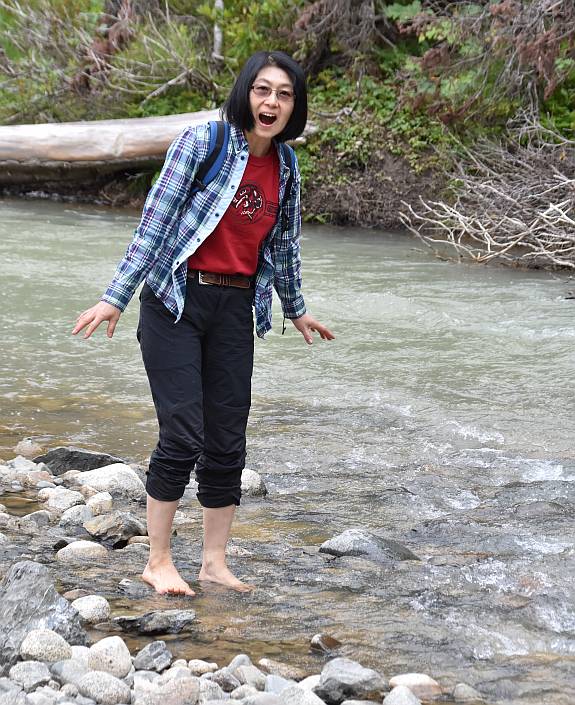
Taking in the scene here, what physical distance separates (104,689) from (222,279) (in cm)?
143

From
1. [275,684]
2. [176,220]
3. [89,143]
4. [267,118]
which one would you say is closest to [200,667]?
[275,684]

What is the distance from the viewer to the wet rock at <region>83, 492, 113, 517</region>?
4284 millimetres

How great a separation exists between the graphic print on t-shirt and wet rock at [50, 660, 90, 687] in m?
1.53

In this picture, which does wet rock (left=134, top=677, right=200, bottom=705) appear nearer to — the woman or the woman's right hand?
the woman

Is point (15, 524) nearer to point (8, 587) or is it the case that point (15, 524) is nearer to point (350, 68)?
point (8, 587)

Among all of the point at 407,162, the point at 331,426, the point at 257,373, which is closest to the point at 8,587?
the point at 331,426

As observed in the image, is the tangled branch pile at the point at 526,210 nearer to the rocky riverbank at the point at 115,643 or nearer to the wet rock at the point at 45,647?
the rocky riverbank at the point at 115,643

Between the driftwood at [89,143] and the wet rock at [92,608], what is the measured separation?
44.0 ft

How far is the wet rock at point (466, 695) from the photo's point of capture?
2.71 metres

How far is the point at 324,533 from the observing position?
4.19 m

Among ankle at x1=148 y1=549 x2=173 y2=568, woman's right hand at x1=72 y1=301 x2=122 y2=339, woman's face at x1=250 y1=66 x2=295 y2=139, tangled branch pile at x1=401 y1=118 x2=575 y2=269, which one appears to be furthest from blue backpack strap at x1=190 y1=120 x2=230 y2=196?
tangled branch pile at x1=401 y1=118 x2=575 y2=269

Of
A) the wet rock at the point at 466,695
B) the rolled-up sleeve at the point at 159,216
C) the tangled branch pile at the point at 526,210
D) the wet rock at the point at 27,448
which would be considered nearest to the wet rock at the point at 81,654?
the wet rock at the point at 466,695

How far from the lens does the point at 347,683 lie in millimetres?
2623

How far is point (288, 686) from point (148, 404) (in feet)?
12.8
